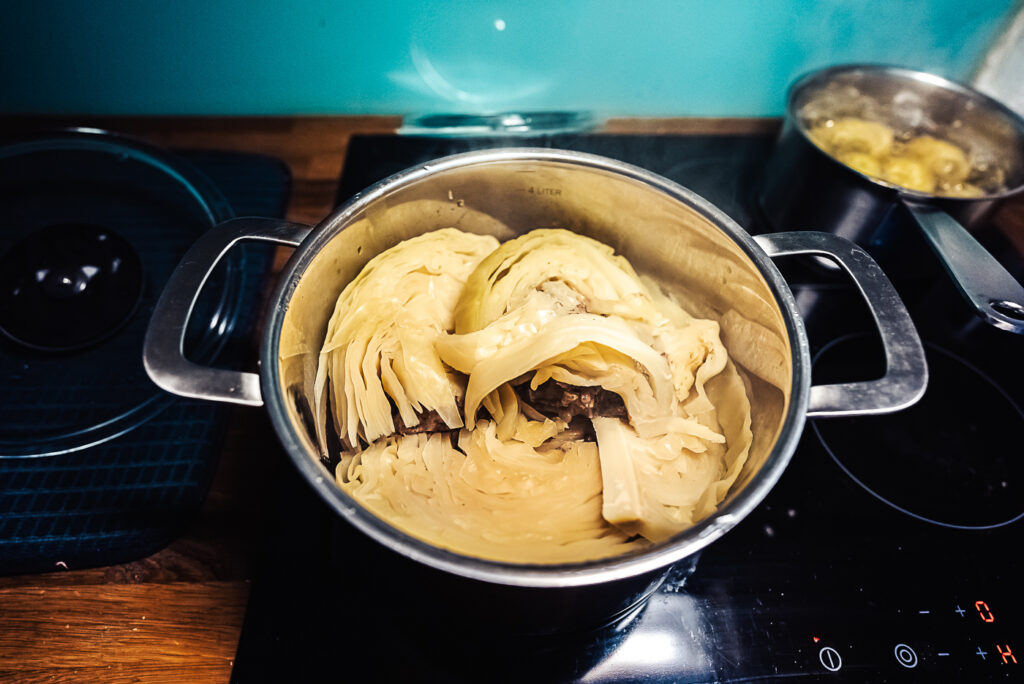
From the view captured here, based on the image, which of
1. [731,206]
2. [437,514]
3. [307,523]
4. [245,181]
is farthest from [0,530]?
[731,206]

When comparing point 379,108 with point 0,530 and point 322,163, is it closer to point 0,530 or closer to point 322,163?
point 322,163

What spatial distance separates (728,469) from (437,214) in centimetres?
68

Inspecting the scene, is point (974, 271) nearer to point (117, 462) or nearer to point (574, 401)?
point (574, 401)

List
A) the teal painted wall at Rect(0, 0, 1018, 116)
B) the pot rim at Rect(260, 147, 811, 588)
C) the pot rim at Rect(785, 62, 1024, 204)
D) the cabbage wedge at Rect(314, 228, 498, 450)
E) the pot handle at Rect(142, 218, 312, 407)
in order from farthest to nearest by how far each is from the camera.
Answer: the teal painted wall at Rect(0, 0, 1018, 116) < the pot rim at Rect(785, 62, 1024, 204) < the cabbage wedge at Rect(314, 228, 498, 450) < the pot handle at Rect(142, 218, 312, 407) < the pot rim at Rect(260, 147, 811, 588)

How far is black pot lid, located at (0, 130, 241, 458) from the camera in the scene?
1.08 meters

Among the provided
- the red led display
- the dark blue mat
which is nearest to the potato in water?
the red led display

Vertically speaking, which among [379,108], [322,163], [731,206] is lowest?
[322,163]

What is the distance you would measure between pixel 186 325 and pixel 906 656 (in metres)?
1.13

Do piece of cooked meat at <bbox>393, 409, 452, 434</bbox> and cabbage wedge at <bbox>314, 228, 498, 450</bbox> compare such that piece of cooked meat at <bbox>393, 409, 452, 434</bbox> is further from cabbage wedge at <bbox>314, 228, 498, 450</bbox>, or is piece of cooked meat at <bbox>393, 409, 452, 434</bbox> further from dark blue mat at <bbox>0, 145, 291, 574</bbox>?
dark blue mat at <bbox>0, 145, 291, 574</bbox>

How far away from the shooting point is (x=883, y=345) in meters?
0.80

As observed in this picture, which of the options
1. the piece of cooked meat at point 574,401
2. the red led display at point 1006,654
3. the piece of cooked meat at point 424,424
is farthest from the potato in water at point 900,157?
the piece of cooked meat at point 424,424

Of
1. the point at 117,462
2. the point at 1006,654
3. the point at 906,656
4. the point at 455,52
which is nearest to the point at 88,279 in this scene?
the point at 117,462

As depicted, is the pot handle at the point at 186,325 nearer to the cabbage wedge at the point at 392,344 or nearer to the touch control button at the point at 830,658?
the cabbage wedge at the point at 392,344

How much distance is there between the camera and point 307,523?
0.97 meters
